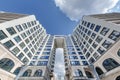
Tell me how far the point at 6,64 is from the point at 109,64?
84.3 ft

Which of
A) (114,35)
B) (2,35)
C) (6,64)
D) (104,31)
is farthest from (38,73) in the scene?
(114,35)

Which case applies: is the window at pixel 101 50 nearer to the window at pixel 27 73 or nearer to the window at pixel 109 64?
the window at pixel 109 64

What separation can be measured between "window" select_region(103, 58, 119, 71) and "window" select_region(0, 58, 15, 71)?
960 inches

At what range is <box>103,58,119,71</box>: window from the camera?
105ft

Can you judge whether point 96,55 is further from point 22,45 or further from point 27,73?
point 22,45

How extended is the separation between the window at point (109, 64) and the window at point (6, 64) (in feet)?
80.0

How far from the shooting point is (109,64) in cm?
3434

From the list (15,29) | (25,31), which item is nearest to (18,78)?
(15,29)

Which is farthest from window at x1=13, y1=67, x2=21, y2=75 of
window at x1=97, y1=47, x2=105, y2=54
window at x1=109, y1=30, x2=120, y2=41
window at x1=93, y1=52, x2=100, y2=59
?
window at x1=109, y1=30, x2=120, y2=41

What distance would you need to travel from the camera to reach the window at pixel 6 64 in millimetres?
31142

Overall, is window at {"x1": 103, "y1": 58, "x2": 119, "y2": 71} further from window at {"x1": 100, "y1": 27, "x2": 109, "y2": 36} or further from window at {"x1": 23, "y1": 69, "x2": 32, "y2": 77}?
window at {"x1": 23, "y1": 69, "x2": 32, "y2": 77}

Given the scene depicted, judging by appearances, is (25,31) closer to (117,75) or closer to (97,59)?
(97,59)

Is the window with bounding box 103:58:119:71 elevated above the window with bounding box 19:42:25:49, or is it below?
below

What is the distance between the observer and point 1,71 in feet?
96.4
